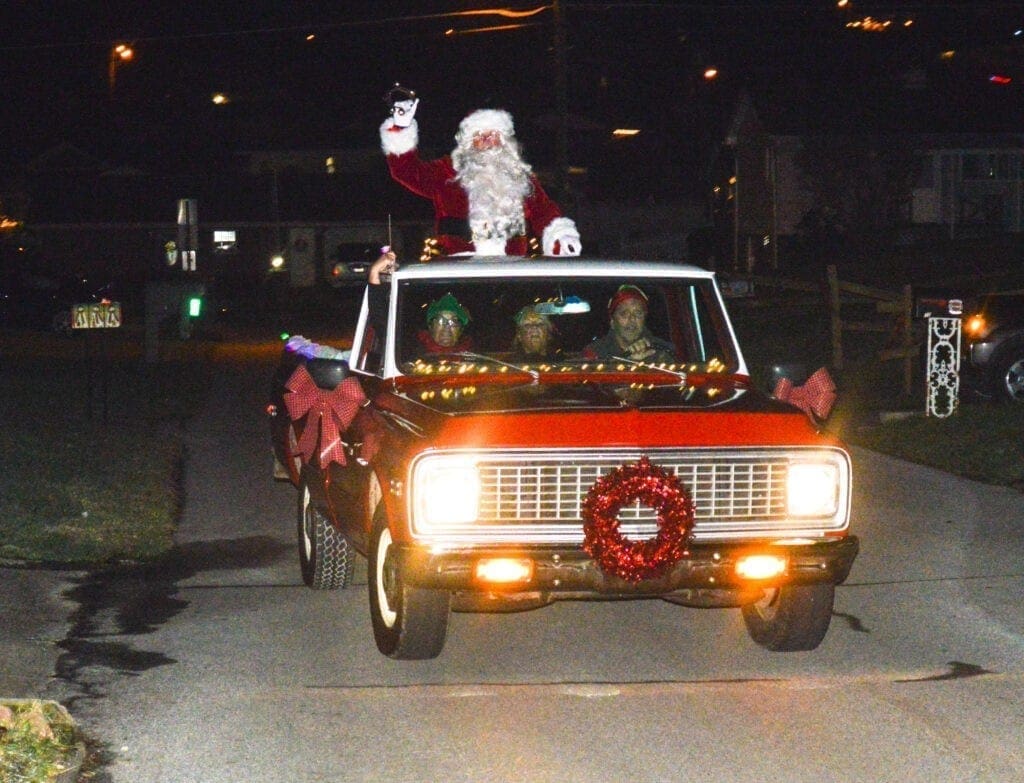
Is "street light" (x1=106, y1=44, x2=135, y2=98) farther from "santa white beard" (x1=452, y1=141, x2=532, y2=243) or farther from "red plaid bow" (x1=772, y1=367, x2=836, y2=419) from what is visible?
"red plaid bow" (x1=772, y1=367, x2=836, y2=419)

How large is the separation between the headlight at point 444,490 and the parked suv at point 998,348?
1239cm

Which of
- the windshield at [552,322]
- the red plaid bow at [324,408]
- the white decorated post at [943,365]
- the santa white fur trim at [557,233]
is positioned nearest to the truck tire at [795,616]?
the windshield at [552,322]

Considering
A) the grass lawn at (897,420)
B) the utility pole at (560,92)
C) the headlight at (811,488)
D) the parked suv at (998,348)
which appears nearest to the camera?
the headlight at (811,488)

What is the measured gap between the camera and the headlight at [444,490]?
690 cm

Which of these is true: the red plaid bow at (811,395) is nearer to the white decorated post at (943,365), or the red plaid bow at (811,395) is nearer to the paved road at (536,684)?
the paved road at (536,684)

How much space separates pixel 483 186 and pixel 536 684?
13.8 feet

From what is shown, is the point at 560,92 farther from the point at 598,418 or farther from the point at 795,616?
the point at 598,418

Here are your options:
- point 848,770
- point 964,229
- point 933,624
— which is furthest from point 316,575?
point 964,229

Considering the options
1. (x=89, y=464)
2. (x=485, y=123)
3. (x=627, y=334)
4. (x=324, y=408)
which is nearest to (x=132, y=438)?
(x=89, y=464)

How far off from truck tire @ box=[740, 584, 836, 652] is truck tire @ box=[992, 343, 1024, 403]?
11007 millimetres

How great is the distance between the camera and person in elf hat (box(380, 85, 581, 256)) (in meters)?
10.6

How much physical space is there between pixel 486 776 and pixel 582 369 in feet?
8.90

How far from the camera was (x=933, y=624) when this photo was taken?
8492 millimetres

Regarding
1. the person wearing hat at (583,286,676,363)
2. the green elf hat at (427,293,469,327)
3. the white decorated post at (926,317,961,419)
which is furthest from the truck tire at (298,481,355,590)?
the white decorated post at (926,317,961,419)
